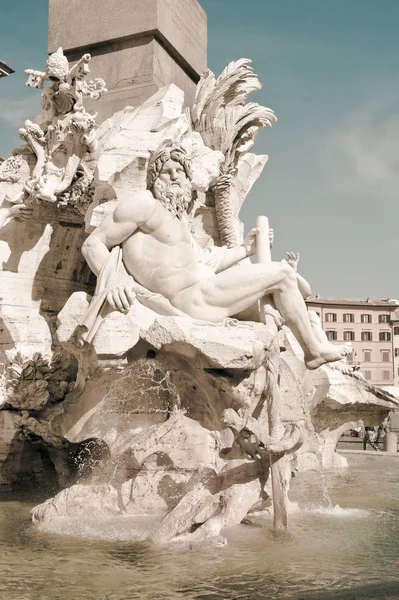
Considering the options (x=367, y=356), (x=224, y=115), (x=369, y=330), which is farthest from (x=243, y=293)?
(x=367, y=356)

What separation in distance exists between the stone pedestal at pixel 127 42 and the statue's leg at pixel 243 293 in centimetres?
292

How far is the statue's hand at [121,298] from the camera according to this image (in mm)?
4934

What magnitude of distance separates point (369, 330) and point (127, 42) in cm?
3656

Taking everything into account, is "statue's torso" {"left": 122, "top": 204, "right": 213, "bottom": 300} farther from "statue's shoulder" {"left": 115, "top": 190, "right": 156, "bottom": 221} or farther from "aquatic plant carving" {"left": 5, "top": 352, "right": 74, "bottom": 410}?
"aquatic plant carving" {"left": 5, "top": 352, "right": 74, "bottom": 410}

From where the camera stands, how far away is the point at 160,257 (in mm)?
5305

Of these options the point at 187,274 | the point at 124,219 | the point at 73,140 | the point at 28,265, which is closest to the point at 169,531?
the point at 187,274

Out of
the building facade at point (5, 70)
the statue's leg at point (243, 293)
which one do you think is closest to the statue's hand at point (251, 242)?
the statue's leg at point (243, 293)

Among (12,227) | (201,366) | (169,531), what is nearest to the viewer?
(169,531)

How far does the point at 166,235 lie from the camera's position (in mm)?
5316

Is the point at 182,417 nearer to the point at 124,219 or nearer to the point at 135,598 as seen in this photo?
the point at 124,219

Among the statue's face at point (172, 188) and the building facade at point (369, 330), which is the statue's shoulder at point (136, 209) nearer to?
A: the statue's face at point (172, 188)

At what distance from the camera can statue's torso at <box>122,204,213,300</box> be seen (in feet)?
17.4

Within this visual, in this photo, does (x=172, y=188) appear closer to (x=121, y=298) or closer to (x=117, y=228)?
(x=117, y=228)

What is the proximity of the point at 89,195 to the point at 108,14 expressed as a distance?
260 cm
